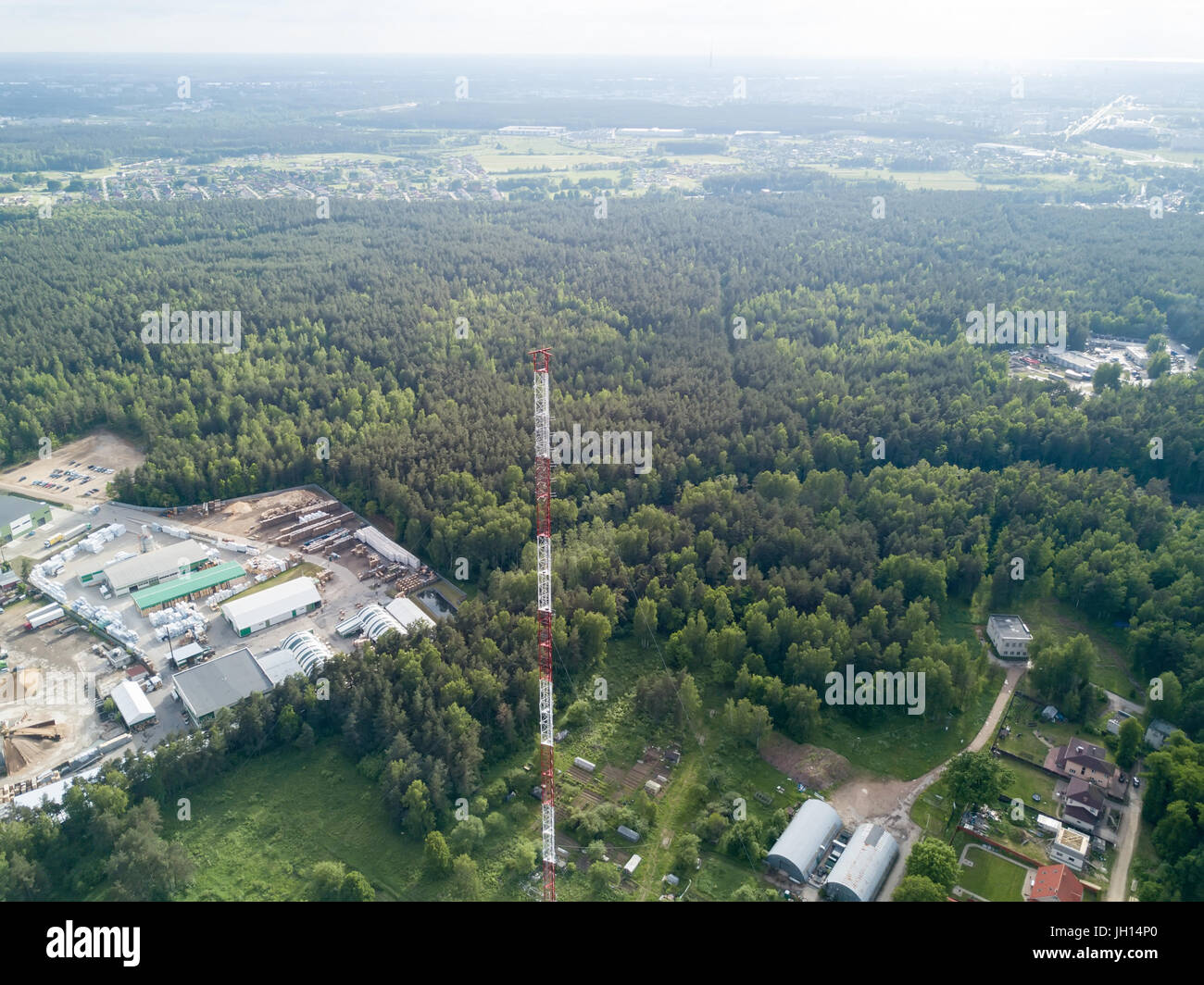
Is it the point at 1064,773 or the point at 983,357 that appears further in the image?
the point at 983,357

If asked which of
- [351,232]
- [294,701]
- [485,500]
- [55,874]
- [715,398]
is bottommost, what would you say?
[55,874]

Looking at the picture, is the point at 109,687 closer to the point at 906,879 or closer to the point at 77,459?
the point at 77,459

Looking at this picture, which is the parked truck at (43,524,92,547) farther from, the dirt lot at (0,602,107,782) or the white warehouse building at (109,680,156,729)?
the white warehouse building at (109,680,156,729)

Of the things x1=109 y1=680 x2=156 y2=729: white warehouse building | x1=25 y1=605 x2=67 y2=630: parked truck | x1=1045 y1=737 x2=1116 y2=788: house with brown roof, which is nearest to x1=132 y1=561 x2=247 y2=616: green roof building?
x1=25 y1=605 x2=67 y2=630: parked truck

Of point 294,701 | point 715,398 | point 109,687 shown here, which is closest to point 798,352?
point 715,398

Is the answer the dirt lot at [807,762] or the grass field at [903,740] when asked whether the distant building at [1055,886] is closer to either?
the grass field at [903,740]

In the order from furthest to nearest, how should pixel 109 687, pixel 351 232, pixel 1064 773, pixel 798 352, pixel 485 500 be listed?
pixel 351 232 < pixel 798 352 < pixel 485 500 < pixel 109 687 < pixel 1064 773

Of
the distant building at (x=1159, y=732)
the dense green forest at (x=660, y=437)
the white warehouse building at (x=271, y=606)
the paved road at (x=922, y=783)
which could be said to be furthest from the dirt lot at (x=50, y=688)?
the distant building at (x=1159, y=732)

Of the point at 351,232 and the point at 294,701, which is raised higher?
the point at 351,232
